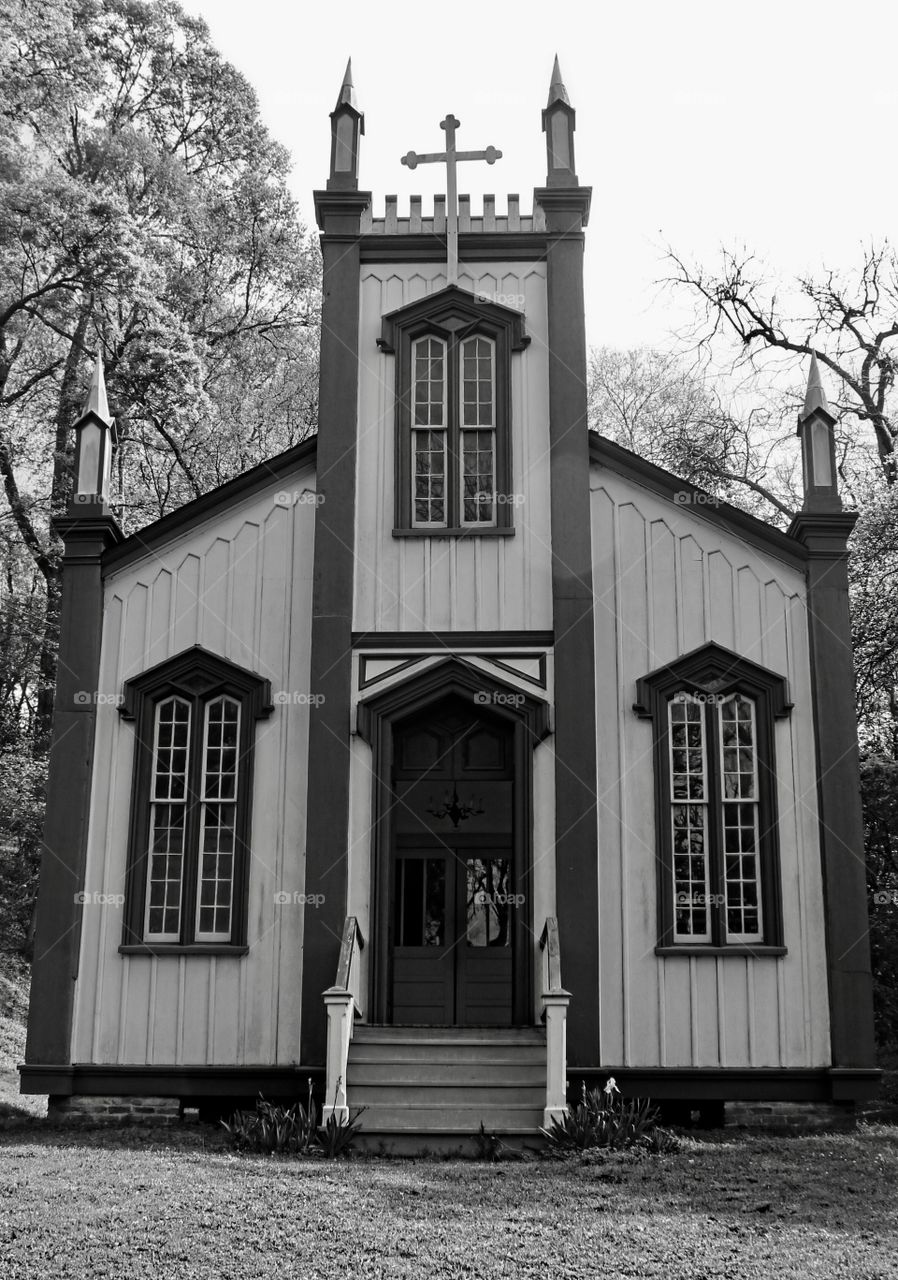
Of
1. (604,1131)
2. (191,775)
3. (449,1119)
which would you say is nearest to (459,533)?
(191,775)

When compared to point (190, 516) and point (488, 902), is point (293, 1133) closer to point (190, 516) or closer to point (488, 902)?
point (488, 902)

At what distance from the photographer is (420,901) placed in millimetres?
14648

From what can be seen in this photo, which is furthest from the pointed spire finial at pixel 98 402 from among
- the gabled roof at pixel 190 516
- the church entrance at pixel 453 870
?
the church entrance at pixel 453 870

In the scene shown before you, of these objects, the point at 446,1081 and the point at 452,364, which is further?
the point at 452,364

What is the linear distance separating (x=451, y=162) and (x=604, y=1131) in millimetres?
Result: 10423

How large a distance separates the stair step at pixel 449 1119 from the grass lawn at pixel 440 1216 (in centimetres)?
81

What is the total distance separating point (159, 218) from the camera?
2852cm

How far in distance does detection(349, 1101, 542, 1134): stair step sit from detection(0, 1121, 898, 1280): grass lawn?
806mm

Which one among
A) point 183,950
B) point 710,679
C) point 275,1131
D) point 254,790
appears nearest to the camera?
point 275,1131

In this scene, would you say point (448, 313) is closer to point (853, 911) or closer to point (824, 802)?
point (824, 802)

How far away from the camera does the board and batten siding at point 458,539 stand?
14.7 metres

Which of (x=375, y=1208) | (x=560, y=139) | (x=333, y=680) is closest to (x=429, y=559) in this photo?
(x=333, y=680)

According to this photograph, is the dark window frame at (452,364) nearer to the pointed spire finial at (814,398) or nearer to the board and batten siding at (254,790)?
the board and batten siding at (254,790)

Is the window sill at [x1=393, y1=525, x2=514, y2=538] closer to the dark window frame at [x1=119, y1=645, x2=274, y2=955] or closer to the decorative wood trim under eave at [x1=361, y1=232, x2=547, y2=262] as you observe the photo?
the dark window frame at [x1=119, y1=645, x2=274, y2=955]
